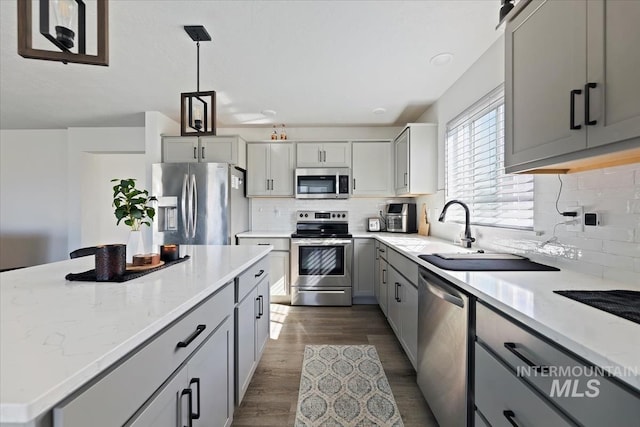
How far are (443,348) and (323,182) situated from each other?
275cm

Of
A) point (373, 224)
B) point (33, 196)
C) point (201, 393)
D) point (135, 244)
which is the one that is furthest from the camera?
point (33, 196)

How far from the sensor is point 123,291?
108cm

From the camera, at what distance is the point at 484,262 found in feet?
5.57

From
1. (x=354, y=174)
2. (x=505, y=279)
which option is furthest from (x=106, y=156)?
(x=505, y=279)

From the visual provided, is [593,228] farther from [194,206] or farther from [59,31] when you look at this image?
[194,206]

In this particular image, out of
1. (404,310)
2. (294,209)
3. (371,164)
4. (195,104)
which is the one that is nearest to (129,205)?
(195,104)

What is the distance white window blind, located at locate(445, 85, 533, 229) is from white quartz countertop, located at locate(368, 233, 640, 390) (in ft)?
1.93

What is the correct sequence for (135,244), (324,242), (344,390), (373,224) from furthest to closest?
1. (373,224)
2. (324,242)
3. (344,390)
4. (135,244)

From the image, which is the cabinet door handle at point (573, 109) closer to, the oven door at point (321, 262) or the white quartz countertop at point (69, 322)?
the white quartz countertop at point (69, 322)

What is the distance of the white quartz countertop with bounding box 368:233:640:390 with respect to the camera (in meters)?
0.66

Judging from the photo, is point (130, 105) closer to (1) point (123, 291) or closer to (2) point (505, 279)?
(1) point (123, 291)

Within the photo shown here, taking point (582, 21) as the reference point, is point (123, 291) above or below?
below

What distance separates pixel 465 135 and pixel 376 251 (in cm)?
171

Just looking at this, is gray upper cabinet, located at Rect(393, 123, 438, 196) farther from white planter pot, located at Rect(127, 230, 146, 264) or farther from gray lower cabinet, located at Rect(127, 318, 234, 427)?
white planter pot, located at Rect(127, 230, 146, 264)
